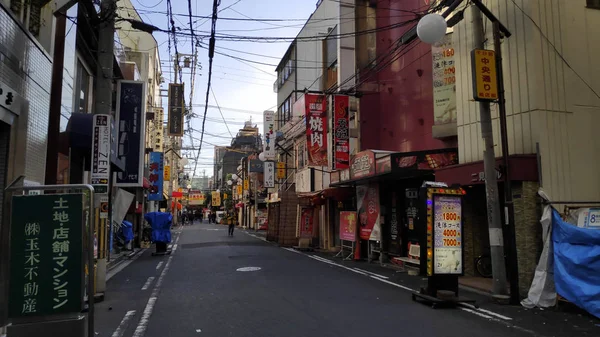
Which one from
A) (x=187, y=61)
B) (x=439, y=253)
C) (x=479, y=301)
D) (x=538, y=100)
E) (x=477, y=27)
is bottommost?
(x=479, y=301)

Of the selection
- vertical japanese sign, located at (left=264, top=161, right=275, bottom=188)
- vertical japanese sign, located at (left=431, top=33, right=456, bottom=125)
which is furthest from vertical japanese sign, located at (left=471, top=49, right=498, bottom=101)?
vertical japanese sign, located at (left=264, top=161, right=275, bottom=188)

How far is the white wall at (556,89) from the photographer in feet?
31.1

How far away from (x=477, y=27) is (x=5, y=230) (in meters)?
9.42

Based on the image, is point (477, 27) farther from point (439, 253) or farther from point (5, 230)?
point (5, 230)

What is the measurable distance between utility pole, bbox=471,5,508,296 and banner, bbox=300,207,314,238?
13.7m

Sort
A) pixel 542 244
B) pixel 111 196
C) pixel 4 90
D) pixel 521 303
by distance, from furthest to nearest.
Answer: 1. pixel 111 196
2. pixel 542 244
3. pixel 521 303
4. pixel 4 90

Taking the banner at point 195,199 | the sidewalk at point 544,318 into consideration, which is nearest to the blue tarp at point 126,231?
the sidewalk at point 544,318

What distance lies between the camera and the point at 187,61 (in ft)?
103

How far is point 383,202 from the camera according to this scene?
54.6 feet

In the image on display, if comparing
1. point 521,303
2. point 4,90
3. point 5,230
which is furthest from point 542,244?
point 4,90

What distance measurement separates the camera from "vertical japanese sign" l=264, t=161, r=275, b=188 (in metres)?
32.2

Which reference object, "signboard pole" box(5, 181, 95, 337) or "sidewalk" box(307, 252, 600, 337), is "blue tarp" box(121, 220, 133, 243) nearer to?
"sidewalk" box(307, 252, 600, 337)

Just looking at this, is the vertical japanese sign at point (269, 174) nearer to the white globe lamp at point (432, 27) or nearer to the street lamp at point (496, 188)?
the street lamp at point (496, 188)

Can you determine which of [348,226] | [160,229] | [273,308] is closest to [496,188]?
[273,308]
